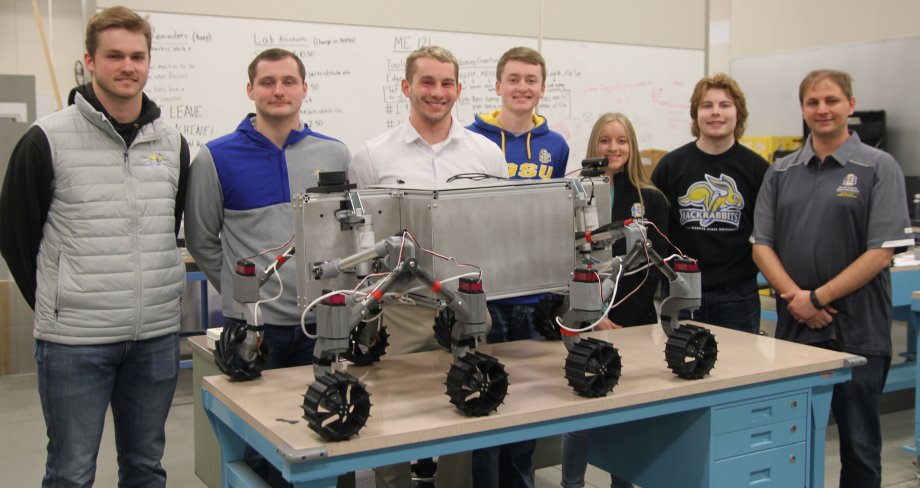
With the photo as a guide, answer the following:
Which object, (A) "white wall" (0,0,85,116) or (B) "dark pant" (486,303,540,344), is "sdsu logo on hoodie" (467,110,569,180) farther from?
(A) "white wall" (0,0,85,116)

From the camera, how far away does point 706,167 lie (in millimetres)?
3117

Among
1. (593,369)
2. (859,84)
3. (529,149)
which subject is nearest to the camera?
(593,369)

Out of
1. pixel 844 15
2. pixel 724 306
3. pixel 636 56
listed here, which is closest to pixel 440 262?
pixel 724 306

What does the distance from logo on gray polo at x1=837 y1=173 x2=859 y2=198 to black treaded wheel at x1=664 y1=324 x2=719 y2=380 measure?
913 mm

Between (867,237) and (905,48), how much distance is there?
515cm

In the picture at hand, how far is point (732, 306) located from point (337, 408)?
1.85m

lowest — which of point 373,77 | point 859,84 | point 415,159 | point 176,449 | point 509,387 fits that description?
point 176,449

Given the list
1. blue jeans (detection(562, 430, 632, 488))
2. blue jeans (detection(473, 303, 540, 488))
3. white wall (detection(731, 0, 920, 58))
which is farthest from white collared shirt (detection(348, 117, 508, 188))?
white wall (detection(731, 0, 920, 58))

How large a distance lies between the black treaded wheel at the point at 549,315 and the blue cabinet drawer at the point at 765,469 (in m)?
0.63

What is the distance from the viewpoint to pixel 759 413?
2.33 metres

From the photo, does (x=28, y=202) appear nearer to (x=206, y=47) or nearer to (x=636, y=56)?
(x=206, y=47)

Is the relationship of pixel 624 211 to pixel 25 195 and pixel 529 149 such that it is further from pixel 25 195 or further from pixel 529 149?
pixel 25 195

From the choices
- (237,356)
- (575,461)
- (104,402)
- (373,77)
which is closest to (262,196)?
(237,356)

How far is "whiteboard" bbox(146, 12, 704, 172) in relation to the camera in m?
4.71
